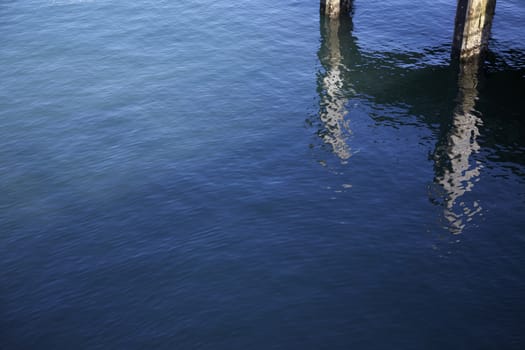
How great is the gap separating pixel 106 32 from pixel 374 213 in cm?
4746

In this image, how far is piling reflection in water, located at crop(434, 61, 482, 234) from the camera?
39997 millimetres

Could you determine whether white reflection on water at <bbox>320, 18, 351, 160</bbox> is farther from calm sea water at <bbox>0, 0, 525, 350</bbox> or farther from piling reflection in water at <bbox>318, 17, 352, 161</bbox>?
calm sea water at <bbox>0, 0, 525, 350</bbox>

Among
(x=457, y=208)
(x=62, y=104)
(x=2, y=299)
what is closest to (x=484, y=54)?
(x=457, y=208)

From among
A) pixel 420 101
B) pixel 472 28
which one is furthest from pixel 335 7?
pixel 420 101

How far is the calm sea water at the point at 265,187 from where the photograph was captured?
3275 centimetres

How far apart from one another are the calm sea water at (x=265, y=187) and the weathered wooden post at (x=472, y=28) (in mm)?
1653

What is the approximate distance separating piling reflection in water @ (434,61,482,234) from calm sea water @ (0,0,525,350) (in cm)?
18

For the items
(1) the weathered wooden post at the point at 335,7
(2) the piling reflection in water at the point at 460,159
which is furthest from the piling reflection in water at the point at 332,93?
(2) the piling reflection in water at the point at 460,159

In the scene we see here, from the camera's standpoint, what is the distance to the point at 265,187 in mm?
43594

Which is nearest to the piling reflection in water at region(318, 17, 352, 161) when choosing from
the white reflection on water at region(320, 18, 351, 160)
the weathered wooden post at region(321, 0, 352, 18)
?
the white reflection on water at region(320, 18, 351, 160)

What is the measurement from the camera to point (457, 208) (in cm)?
4041

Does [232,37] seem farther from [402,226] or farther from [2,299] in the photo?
[2,299]

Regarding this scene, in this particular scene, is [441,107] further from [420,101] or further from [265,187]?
[265,187]

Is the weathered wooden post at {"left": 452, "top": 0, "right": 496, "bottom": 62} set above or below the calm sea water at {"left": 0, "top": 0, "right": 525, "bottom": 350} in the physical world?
above
